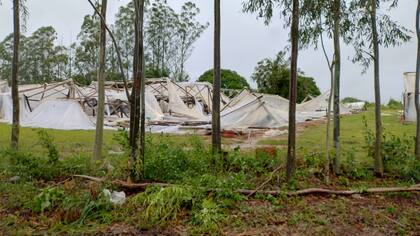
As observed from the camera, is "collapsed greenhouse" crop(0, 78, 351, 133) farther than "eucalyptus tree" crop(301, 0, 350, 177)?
Yes

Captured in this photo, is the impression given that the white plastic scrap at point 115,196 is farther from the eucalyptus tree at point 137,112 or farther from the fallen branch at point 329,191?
the fallen branch at point 329,191

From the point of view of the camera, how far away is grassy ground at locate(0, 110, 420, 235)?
3965mm

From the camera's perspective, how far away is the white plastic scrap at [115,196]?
4.41m

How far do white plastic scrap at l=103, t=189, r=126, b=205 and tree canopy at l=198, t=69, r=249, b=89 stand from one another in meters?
33.4

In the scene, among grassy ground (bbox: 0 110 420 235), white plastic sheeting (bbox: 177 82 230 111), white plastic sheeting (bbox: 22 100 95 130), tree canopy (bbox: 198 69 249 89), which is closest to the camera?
grassy ground (bbox: 0 110 420 235)

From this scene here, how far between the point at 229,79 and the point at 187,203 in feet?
114

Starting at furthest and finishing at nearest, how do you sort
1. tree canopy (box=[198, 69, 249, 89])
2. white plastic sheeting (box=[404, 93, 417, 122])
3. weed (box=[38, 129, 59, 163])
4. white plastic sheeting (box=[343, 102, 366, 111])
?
tree canopy (box=[198, 69, 249, 89]) < white plastic sheeting (box=[343, 102, 366, 111]) < white plastic sheeting (box=[404, 93, 417, 122]) < weed (box=[38, 129, 59, 163])

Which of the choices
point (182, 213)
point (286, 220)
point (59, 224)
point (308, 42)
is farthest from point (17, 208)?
point (308, 42)

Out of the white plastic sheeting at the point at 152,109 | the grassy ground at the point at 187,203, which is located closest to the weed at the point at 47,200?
the grassy ground at the point at 187,203

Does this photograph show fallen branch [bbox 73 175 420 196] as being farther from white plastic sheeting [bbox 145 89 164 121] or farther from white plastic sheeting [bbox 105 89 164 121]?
white plastic sheeting [bbox 105 89 164 121]

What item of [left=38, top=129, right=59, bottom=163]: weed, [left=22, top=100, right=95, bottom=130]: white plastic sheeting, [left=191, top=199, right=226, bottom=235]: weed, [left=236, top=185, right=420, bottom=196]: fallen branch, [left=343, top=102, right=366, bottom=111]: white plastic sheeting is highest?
[left=343, top=102, right=366, bottom=111]: white plastic sheeting

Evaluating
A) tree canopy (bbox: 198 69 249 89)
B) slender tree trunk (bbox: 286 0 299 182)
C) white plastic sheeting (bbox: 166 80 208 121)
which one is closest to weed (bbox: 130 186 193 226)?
slender tree trunk (bbox: 286 0 299 182)

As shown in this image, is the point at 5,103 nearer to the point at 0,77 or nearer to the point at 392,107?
the point at 0,77

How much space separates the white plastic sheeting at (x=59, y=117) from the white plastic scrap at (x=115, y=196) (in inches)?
447
